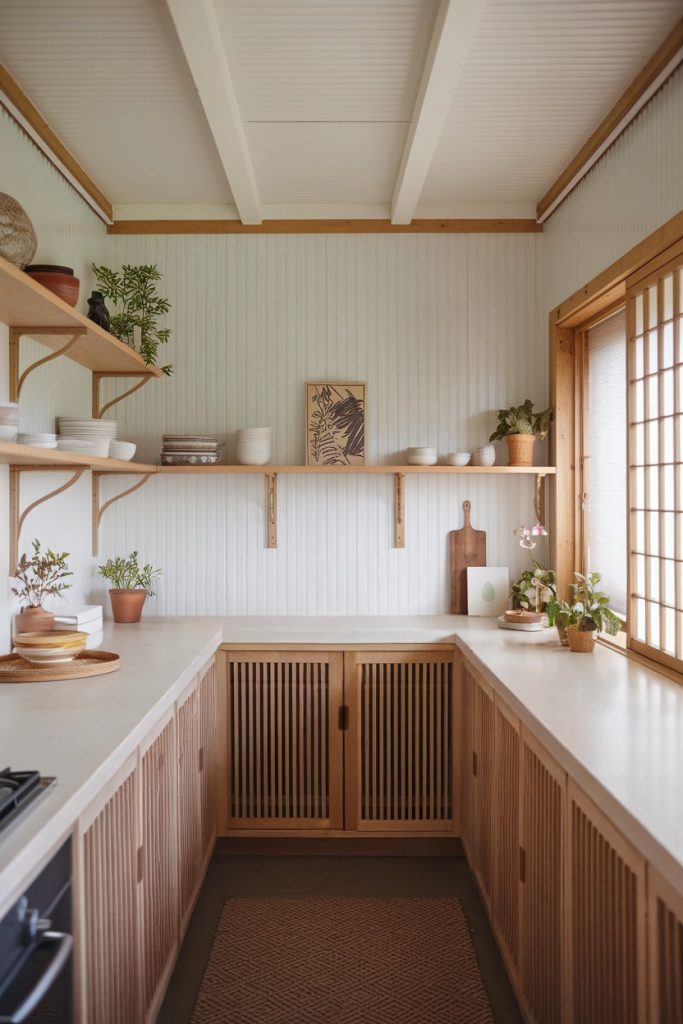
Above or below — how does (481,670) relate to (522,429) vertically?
below

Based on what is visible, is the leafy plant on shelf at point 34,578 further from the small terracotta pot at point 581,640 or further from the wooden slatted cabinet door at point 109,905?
the small terracotta pot at point 581,640

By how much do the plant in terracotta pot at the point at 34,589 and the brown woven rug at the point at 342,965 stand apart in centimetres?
117

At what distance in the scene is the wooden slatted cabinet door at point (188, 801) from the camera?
243 cm

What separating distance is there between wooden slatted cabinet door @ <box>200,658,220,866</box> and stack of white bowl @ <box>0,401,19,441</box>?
1.20 meters

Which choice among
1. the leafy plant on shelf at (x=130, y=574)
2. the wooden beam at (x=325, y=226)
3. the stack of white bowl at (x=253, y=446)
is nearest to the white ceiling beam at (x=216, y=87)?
the wooden beam at (x=325, y=226)

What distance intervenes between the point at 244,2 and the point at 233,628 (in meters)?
2.20

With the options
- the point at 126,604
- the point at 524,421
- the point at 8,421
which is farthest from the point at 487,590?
the point at 8,421

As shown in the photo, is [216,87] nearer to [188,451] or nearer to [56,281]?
[56,281]

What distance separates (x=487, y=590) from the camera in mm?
3596

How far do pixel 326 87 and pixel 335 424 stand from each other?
57.8 inches

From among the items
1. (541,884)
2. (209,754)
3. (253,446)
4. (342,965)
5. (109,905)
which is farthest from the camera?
(253,446)


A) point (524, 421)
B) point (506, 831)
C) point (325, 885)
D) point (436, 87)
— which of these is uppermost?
point (436, 87)

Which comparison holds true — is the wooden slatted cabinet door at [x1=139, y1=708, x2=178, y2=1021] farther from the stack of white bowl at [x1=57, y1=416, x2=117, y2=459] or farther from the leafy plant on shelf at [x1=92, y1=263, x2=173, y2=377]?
the leafy plant on shelf at [x1=92, y1=263, x2=173, y2=377]

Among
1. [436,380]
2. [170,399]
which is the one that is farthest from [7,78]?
[436,380]
